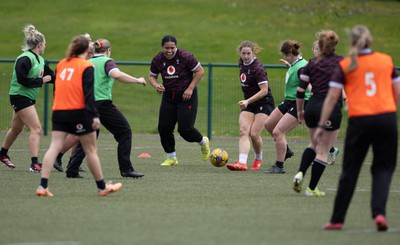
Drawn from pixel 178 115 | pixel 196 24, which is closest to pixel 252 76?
pixel 178 115

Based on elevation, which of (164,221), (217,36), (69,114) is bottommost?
(217,36)

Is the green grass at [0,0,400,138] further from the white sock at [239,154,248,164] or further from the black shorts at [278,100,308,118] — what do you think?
the black shorts at [278,100,308,118]

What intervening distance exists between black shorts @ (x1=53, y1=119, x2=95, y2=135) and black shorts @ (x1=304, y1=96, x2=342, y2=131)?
8.48 feet

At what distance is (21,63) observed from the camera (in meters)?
13.7

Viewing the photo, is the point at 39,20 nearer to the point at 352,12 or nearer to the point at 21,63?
the point at 352,12

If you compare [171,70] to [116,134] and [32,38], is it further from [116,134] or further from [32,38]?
[32,38]

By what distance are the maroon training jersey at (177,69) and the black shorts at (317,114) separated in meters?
3.80

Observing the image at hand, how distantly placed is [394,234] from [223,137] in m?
14.6

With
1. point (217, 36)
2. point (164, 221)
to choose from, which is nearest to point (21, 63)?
point (164, 221)

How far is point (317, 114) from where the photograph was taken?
11375mm

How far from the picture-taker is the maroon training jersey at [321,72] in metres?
11.2

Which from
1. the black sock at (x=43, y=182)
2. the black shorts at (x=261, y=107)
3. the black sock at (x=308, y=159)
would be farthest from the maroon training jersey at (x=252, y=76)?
the black sock at (x=43, y=182)

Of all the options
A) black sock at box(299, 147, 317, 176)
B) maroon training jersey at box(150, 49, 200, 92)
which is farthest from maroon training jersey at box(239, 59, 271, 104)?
black sock at box(299, 147, 317, 176)

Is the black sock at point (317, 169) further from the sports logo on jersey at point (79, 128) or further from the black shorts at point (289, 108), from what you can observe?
the black shorts at point (289, 108)
